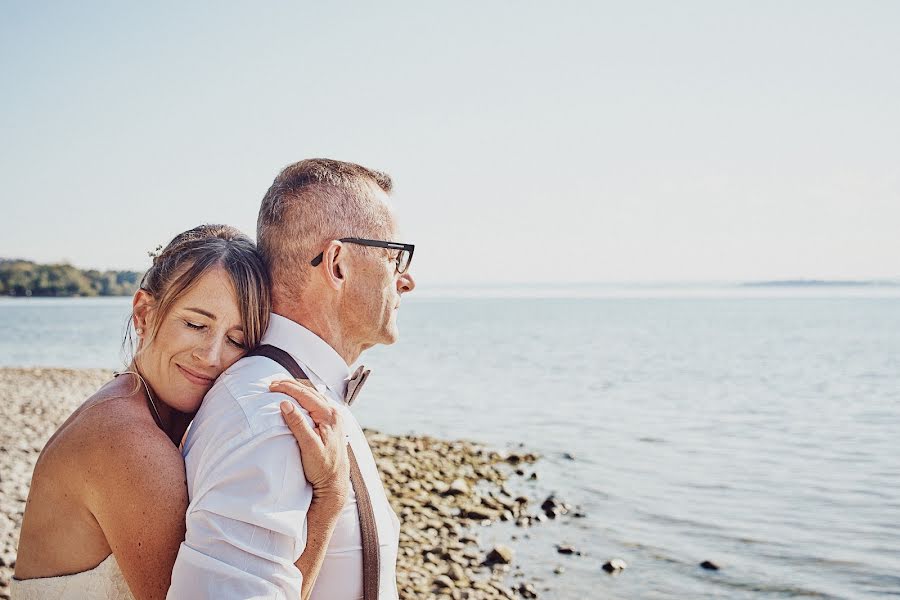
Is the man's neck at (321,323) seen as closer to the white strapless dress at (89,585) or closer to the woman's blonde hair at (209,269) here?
the woman's blonde hair at (209,269)

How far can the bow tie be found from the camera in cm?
288

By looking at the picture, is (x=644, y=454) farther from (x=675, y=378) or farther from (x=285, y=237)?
(x=675, y=378)

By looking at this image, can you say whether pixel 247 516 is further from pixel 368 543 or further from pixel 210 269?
pixel 210 269

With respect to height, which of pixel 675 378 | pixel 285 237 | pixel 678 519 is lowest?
pixel 678 519

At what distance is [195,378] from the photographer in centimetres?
280

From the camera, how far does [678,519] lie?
1116 cm

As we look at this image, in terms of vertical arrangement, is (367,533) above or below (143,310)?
below

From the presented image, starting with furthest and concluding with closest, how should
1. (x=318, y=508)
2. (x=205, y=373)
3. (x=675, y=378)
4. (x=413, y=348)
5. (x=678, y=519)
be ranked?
1. (x=413, y=348)
2. (x=675, y=378)
3. (x=678, y=519)
4. (x=205, y=373)
5. (x=318, y=508)

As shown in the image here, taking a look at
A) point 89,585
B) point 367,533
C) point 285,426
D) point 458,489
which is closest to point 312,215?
point 285,426

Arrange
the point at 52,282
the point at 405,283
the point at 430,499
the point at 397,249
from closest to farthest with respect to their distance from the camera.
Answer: the point at 397,249 < the point at 405,283 < the point at 430,499 < the point at 52,282

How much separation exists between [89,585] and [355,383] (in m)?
1.09

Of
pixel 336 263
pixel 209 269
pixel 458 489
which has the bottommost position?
pixel 458 489

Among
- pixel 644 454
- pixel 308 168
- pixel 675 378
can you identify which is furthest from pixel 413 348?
pixel 308 168

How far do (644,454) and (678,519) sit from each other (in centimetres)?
464
